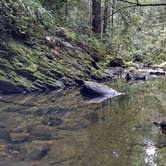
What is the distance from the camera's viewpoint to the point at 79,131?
5992 mm

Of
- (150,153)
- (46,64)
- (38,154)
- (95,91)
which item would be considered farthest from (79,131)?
(46,64)

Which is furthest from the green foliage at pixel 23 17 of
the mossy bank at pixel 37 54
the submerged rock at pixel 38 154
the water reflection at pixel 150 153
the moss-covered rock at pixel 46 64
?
the water reflection at pixel 150 153

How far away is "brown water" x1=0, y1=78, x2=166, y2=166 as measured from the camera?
4746mm

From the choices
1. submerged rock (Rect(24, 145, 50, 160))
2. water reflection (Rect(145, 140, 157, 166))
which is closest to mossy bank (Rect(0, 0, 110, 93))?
submerged rock (Rect(24, 145, 50, 160))

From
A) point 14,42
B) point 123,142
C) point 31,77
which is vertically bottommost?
point 123,142

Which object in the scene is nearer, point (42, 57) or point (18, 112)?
point (18, 112)

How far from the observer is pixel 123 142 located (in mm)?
5422

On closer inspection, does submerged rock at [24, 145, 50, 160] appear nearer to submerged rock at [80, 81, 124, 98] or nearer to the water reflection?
the water reflection

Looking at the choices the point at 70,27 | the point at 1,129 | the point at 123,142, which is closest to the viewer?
the point at 123,142

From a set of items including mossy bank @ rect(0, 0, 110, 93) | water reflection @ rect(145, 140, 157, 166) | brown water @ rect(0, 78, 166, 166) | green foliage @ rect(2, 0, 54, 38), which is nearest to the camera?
water reflection @ rect(145, 140, 157, 166)

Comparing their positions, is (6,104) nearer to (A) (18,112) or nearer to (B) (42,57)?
(A) (18,112)

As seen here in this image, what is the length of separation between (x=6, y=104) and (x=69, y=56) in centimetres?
435

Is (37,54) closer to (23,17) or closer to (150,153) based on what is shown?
(23,17)

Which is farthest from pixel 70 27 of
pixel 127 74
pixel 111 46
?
pixel 127 74
